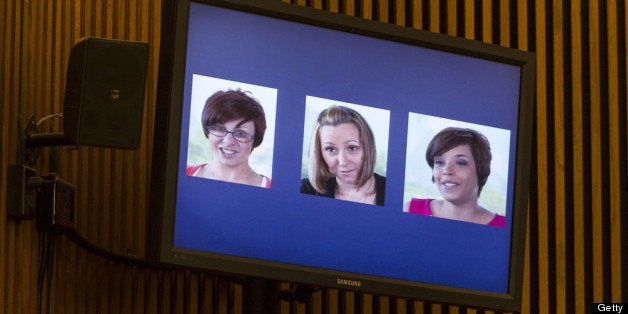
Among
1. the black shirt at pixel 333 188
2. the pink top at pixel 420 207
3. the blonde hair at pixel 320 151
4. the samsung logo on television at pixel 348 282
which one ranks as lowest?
the samsung logo on television at pixel 348 282

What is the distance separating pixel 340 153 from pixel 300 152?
105 mm

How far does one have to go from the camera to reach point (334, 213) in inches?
114

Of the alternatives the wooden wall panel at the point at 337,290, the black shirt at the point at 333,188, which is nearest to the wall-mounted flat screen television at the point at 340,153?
the black shirt at the point at 333,188

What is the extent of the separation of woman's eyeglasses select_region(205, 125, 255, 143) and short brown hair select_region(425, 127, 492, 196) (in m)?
0.49

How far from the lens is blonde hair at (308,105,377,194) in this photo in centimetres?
287

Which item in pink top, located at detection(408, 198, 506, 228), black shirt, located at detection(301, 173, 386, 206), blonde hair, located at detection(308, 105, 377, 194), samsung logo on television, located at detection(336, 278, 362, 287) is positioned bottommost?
samsung logo on television, located at detection(336, 278, 362, 287)

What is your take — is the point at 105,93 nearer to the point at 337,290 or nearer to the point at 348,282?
the point at 348,282

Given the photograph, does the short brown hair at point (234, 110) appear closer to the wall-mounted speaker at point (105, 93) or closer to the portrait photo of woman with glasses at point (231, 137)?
the portrait photo of woman with glasses at point (231, 137)

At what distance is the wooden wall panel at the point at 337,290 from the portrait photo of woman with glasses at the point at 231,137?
1.15 ft

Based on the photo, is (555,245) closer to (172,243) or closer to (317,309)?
(317,309)

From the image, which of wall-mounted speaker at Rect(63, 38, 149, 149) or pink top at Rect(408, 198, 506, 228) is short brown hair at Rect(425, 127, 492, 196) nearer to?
pink top at Rect(408, 198, 506, 228)

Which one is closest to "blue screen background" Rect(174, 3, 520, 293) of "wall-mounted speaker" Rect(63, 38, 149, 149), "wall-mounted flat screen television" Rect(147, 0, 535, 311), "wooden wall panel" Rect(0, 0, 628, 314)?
"wall-mounted flat screen television" Rect(147, 0, 535, 311)

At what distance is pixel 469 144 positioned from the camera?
3076 millimetres

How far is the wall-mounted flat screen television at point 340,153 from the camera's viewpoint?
9.02 ft
